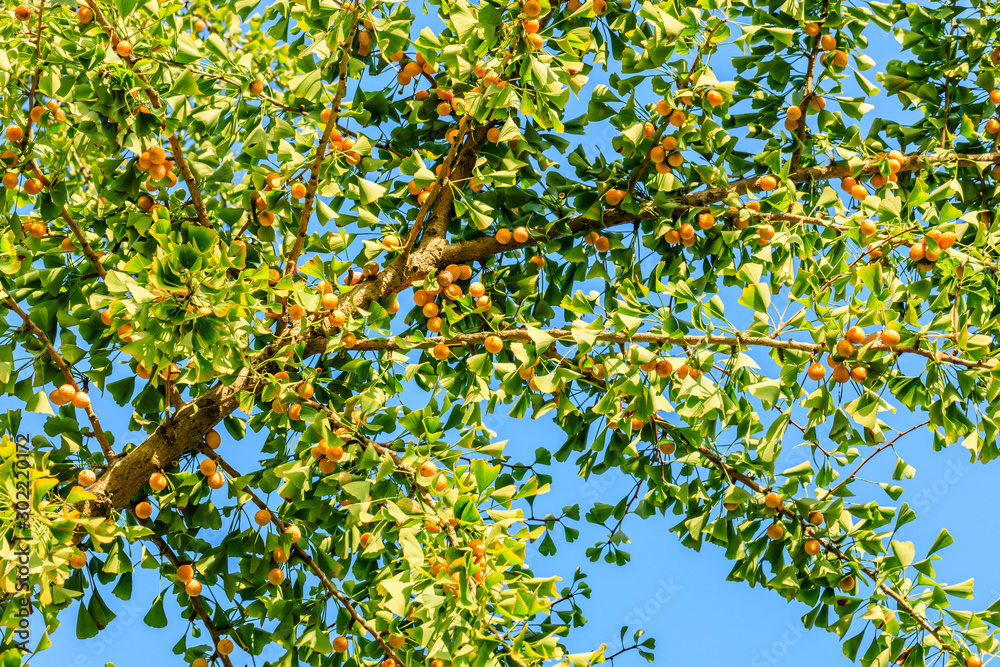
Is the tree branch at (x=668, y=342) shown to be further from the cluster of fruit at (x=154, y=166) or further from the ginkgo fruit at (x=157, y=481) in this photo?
the cluster of fruit at (x=154, y=166)

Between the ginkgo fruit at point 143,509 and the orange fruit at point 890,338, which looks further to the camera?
the ginkgo fruit at point 143,509

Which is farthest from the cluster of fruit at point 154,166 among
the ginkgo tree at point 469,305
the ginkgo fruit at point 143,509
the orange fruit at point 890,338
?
the orange fruit at point 890,338

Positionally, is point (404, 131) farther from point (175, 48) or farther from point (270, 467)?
point (270, 467)

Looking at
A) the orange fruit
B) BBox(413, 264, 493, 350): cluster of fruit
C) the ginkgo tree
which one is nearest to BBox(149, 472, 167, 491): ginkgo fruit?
the ginkgo tree

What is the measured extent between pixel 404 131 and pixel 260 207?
74 cm

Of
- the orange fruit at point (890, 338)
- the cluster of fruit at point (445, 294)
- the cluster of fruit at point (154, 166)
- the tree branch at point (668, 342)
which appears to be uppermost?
the cluster of fruit at point (154, 166)

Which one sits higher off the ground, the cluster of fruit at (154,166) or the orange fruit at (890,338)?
the cluster of fruit at (154,166)

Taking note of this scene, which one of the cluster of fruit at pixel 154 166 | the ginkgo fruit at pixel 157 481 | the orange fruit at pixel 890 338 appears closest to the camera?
the orange fruit at pixel 890 338

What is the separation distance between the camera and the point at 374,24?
2.78 meters

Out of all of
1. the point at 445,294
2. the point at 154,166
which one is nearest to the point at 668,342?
the point at 445,294

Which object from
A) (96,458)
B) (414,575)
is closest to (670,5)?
(414,575)

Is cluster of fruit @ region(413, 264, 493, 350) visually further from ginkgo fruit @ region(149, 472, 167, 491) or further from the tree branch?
ginkgo fruit @ region(149, 472, 167, 491)

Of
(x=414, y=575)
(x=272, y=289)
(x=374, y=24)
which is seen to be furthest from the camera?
(x=374, y=24)

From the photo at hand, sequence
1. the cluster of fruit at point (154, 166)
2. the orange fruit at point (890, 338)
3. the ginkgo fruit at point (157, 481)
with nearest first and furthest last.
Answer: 1. the orange fruit at point (890, 338)
2. the ginkgo fruit at point (157, 481)
3. the cluster of fruit at point (154, 166)
